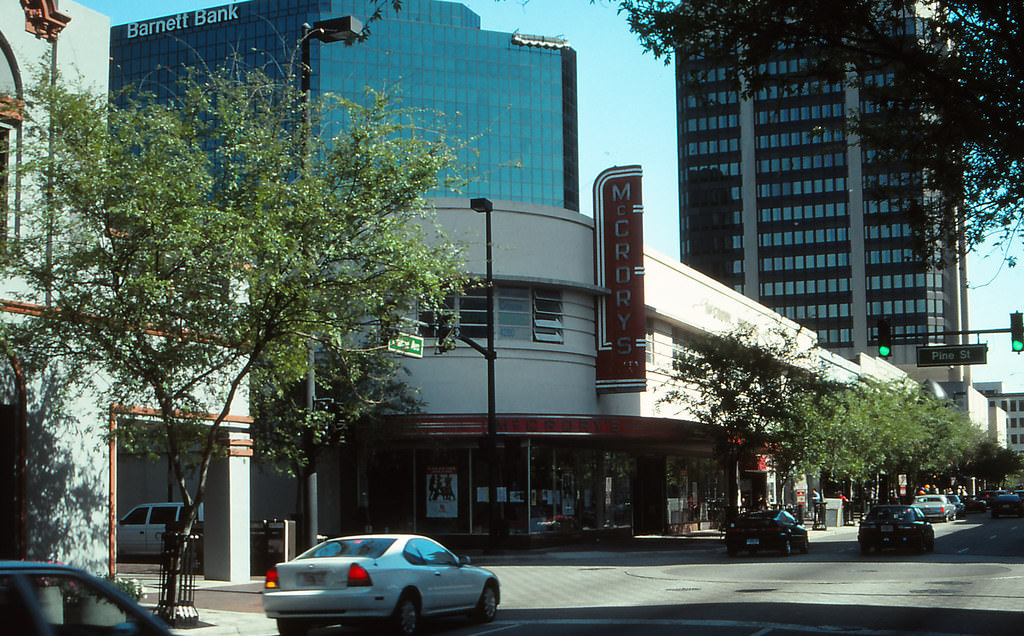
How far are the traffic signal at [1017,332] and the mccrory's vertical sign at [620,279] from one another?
34.8 feet

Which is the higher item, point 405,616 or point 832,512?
point 405,616

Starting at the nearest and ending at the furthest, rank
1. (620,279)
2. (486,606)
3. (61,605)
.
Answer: (61,605)
(486,606)
(620,279)

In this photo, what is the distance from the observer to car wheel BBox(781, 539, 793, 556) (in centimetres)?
3028

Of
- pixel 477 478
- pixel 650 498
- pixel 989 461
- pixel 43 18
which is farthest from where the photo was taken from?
pixel 989 461

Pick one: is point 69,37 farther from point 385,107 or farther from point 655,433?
point 655,433

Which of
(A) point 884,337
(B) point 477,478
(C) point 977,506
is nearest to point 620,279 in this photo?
(B) point 477,478

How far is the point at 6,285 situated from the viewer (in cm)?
1683

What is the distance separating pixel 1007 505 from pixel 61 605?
69936mm

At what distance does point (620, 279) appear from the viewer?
115 feet

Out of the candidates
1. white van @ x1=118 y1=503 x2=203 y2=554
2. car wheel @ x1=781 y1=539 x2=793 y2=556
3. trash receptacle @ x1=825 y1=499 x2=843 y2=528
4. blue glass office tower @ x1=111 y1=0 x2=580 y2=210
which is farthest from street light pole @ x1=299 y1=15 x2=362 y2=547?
blue glass office tower @ x1=111 y1=0 x2=580 y2=210

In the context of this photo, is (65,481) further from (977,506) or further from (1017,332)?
(977,506)

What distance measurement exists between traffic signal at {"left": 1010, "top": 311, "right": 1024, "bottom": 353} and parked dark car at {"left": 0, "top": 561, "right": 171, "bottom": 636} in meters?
27.3

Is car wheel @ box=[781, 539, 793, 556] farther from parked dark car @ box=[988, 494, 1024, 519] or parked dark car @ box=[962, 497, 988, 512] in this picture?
parked dark car @ box=[962, 497, 988, 512]

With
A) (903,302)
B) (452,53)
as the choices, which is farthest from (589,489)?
(903,302)
